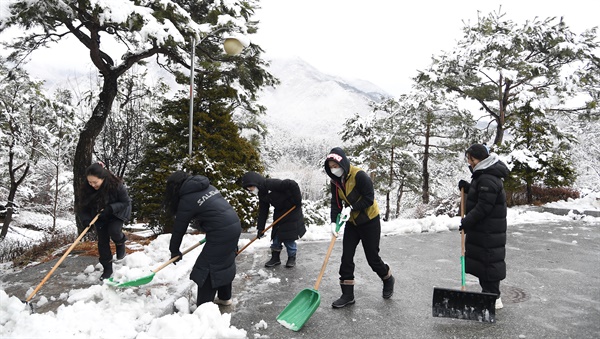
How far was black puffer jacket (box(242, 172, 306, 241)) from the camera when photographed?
5527 millimetres

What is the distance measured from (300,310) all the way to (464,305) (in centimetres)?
165

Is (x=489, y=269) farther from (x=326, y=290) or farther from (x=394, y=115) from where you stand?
(x=394, y=115)

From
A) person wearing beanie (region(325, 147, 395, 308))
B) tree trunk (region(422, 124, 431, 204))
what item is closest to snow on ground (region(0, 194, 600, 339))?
person wearing beanie (region(325, 147, 395, 308))

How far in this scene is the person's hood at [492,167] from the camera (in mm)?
3859

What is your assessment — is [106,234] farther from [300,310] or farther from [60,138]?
[60,138]

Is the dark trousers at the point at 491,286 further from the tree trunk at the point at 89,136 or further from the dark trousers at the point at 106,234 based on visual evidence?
the tree trunk at the point at 89,136

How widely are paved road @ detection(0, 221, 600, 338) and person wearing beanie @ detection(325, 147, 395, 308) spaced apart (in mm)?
411

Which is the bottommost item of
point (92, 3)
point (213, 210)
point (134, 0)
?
point (213, 210)

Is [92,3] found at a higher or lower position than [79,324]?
higher

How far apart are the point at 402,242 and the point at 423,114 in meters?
12.3

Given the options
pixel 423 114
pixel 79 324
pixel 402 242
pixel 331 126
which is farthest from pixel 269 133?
pixel 331 126

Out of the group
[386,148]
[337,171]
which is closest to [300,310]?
[337,171]

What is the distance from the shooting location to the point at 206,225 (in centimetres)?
378

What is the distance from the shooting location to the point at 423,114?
1873 centimetres
